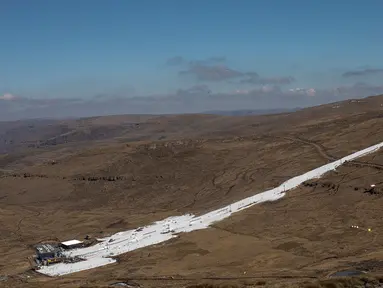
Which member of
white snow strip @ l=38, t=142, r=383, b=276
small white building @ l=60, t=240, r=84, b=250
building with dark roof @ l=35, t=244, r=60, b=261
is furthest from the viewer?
small white building @ l=60, t=240, r=84, b=250

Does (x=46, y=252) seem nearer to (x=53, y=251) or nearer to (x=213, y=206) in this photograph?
(x=53, y=251)

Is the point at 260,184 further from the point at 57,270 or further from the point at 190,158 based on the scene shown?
the point at 57,270

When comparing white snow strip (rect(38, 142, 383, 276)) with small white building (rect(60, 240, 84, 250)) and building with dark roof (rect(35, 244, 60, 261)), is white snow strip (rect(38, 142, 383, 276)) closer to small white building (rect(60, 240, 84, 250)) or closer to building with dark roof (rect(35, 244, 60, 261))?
small white building (rect(60, 240, 84, 250))

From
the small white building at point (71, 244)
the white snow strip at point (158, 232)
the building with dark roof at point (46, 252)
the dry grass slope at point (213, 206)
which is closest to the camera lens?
the dry grass slope at point (213, 206)

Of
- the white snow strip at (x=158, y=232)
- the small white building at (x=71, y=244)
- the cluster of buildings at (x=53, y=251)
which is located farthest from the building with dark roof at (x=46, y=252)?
the white snow strip at (x=158, y=232)

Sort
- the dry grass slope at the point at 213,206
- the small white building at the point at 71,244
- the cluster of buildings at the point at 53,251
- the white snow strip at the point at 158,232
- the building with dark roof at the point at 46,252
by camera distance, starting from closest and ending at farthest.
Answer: the dry grass slope at the point at 213,206, the white snow strip at the point at 158,232, the cluster of buildings at the point at 53,251, the building with dark roof at the point at 46,252, the small white building at the point at 71,244

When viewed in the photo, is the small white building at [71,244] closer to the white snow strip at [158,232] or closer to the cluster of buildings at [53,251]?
the cluster of buildings at [53,251]

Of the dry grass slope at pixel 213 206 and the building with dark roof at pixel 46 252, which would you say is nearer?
the dry grass slope at pixel 213 206

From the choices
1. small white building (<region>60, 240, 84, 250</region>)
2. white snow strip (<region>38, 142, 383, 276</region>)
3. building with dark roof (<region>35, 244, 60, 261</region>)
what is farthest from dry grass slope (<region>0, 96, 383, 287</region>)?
small white building (<region>60, 240, 84, 250</region>)

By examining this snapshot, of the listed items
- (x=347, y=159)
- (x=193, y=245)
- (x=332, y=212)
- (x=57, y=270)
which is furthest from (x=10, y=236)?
(x=347, y=159)
